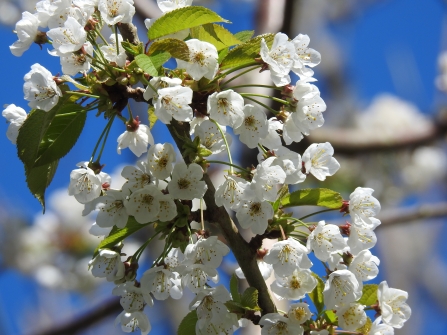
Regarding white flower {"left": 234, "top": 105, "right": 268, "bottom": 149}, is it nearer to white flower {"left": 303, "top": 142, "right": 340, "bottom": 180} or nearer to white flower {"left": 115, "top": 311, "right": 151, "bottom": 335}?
white flower {"left": 303, "top": 142, "right": 340, "bottom": 180}

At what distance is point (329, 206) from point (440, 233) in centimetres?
1020

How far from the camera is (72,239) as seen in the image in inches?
234

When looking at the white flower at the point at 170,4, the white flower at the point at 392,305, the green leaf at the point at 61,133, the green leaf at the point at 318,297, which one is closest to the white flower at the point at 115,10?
the white flower at the point at 170,4

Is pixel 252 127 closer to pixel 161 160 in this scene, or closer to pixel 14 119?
pixel 161 160

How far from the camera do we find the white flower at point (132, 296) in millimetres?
1396

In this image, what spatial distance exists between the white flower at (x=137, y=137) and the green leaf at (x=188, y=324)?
0.42m

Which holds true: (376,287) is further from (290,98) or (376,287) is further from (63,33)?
(63,33)

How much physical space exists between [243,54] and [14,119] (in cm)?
60

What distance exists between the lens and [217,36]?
140 centimetres

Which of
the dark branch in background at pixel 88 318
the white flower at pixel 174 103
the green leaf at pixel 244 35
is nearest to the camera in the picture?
the white flower at pixel 174 103

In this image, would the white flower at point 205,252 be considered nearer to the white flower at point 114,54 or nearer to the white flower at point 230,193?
the white flower at point 230,193

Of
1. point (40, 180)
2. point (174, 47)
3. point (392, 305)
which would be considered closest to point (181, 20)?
point (174, 47)

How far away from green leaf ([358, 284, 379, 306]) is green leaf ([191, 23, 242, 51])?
2.31 ft

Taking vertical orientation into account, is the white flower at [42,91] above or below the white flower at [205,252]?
above
